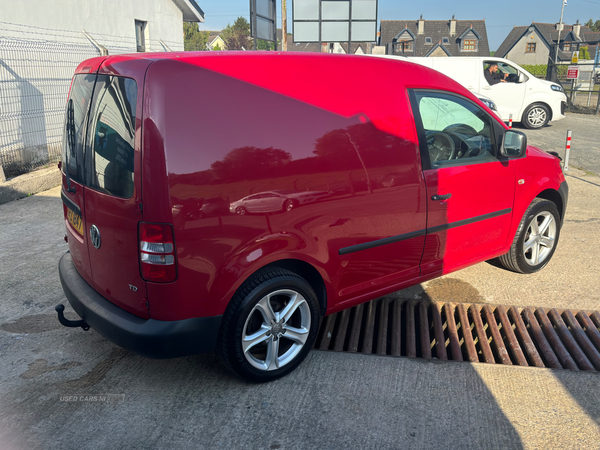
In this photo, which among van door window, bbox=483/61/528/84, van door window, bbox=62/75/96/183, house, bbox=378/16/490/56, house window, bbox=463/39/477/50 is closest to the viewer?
van door window, bbox=62/75/96/183

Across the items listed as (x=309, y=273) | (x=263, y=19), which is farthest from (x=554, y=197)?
(x=263, y=19)

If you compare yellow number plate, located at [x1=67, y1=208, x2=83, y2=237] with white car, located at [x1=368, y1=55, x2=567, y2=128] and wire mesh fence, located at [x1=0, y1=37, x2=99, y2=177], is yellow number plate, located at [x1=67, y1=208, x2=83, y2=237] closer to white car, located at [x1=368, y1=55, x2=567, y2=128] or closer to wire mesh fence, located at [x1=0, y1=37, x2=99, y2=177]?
wire mesh fence, located at [x1=0, y1=37, x2=99, y2=177]

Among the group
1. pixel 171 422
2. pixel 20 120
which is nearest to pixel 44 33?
pixel 20 120

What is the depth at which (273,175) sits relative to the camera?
9.01ft

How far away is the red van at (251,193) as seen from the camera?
2512 millimetres

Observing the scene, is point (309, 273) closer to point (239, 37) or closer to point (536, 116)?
point (536, 116)

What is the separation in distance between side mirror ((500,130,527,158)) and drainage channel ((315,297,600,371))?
1201 mm

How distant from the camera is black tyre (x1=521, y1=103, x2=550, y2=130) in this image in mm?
15461

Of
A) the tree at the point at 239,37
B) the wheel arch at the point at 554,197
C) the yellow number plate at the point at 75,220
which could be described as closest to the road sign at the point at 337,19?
the wheel arch at the point at 554,197

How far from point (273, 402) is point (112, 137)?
169cm

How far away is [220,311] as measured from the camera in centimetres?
274

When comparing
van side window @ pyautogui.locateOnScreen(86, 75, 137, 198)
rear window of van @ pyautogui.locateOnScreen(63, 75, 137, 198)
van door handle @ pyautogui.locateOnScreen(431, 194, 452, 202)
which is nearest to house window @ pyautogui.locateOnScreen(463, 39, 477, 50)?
van door handle @ pyautogui.locateOnScreen(431, 194, 452, 202)

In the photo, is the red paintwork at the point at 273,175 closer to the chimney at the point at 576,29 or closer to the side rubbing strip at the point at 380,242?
the side rubbing strip at the point at 380,242

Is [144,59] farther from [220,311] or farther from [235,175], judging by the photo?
[220,311]
